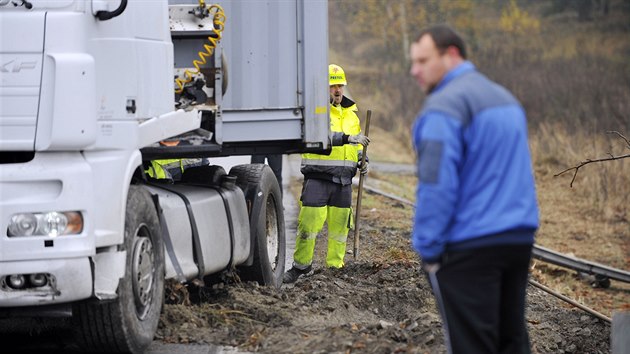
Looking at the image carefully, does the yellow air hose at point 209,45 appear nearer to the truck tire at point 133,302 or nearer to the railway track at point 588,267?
the truck tire at point 133,302

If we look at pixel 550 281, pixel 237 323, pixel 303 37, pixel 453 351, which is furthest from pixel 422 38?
pixel 550 281

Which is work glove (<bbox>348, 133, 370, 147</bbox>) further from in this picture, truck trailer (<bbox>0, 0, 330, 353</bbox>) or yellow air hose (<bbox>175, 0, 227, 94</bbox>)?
yellow air hose (<bbox>175, 0, 227, 94</bbox>)

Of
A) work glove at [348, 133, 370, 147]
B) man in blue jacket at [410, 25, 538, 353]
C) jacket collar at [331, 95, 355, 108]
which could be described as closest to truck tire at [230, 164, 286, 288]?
work glove at [348, 133, 370, 147]

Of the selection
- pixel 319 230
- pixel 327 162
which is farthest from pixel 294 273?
pixel 327 162

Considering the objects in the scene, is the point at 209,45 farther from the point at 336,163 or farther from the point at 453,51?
the point at 453,51

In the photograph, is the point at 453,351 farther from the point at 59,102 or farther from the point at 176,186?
the point at 176,186

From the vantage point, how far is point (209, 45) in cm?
987

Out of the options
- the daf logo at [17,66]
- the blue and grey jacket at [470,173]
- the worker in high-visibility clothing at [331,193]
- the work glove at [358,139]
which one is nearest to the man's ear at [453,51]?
the blue and grey jacket at [470,173]

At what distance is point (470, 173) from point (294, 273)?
645 cm

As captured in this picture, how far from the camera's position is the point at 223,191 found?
33.2ft

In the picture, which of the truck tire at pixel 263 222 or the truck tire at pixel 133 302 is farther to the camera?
the truck tire at pixel 263 222

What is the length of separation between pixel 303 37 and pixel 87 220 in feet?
11.8

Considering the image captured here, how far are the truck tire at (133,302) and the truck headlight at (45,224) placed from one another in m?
0.47

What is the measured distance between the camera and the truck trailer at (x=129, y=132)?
704cm
